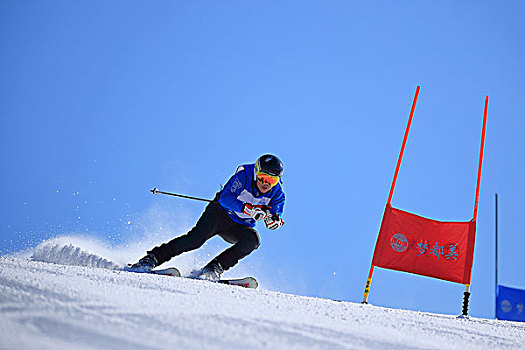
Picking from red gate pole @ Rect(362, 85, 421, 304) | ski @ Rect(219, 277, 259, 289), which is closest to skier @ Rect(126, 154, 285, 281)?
ski @ Rect(219, 277, 259, 289)

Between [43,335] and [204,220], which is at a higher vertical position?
[204,220]

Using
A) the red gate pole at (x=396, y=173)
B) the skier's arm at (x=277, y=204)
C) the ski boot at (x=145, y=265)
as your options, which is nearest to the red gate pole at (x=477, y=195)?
the red gate pole at (x=396, y=173)

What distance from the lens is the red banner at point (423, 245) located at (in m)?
5.63

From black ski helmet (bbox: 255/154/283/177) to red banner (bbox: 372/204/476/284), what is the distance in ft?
7.45

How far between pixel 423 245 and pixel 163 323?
16.4 ft

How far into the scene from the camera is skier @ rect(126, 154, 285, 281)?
391cm

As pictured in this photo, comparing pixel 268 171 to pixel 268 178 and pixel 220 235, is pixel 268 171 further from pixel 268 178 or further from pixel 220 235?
pixel 220 235

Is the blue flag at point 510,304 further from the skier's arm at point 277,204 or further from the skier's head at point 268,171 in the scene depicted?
the skier's head at point 268,171

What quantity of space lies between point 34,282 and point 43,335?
45cm

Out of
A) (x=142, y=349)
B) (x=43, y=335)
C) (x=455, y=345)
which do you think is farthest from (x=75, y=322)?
(x=455, y=345)

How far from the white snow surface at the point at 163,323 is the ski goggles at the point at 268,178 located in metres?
2.18

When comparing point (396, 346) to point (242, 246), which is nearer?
point (396, 346)

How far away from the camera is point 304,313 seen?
183 cm

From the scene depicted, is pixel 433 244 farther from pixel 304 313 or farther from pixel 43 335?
pixel 43 335
